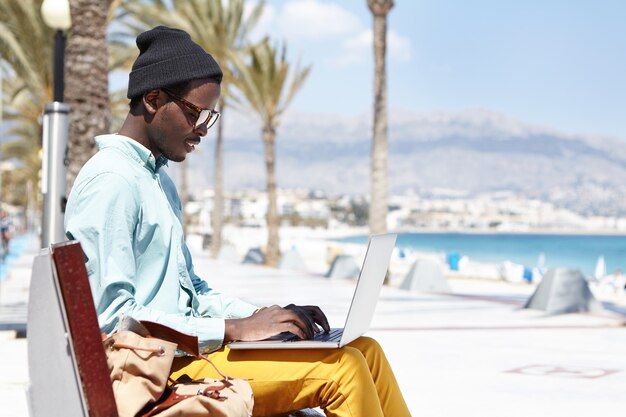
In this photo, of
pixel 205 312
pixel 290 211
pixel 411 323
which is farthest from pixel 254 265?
pixel 290 211

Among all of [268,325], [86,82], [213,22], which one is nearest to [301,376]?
[268,325]

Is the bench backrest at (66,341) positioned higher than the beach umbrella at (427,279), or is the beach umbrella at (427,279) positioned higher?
the bench backrest at (66,341)

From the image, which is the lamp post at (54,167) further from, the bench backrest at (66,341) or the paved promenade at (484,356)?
the bench backrest at (66,341)

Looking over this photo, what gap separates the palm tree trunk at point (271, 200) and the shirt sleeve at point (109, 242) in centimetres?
2364

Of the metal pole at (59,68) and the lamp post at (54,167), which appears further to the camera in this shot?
the metal pole at (59,68)

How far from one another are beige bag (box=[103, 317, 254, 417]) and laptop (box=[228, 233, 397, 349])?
0.70 ft

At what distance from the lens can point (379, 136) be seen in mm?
17938

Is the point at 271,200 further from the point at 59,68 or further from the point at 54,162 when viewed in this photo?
the point at 54,162

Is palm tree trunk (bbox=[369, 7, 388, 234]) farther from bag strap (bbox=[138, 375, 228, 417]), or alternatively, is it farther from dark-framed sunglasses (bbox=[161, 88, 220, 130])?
bag strap (bbox=[138, 375, 228, 417])

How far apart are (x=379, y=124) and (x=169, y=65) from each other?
15.5m

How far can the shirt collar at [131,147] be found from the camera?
2.72 meters

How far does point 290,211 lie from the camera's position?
189 meters

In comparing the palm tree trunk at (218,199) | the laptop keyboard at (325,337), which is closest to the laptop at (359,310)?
the laptop keyboard at (325,337)

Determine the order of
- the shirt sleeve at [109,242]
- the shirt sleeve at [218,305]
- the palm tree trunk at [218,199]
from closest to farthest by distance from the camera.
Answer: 1. the shirt sleeve at [109,242]
2. the shirt sleeve at [218,305]
3. the palm tree trunk at [218,199]
